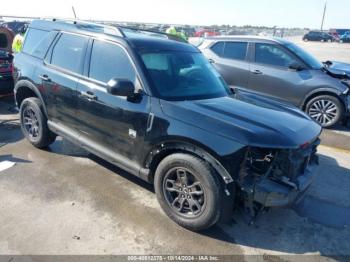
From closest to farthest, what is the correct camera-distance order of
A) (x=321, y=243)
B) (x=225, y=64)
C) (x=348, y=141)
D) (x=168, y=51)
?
(x=321, y=243) → (x=168, y=51) → (x=348, y=141) → (x=225, y=64)

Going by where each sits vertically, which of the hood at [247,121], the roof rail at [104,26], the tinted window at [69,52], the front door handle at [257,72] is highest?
the roof rail at [104,26]

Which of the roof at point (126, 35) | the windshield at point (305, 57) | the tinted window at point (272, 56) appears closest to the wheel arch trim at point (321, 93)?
the windshield at point (305, 57)

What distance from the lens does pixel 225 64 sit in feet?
26.9

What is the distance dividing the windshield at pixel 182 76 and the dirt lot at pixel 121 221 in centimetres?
134

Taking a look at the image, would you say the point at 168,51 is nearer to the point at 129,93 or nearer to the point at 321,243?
the point at 129,93

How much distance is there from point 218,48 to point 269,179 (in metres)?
5.84

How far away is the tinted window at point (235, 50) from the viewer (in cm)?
803

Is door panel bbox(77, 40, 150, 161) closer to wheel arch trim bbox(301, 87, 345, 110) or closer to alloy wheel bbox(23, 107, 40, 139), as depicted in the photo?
alloy wheel bbox(23, 107, 40, 139)

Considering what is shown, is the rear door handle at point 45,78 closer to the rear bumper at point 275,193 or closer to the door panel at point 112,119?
the door panel at point 112,119

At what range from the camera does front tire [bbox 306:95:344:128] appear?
23.7 ft

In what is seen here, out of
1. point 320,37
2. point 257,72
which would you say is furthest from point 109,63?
point 320,37

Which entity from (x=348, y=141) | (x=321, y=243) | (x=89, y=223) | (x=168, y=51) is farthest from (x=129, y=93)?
(x=348, y=141)

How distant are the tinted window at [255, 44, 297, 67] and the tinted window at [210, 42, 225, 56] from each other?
3.06 ft

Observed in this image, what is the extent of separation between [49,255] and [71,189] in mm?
1259
